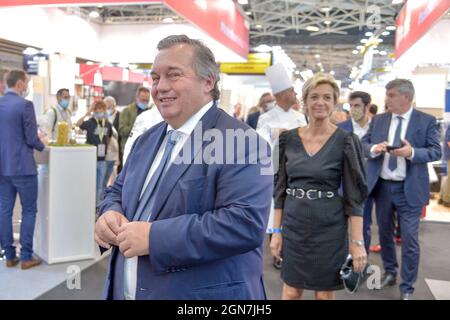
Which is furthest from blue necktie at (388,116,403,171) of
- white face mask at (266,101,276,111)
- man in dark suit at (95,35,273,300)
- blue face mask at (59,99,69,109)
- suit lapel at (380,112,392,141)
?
blue face mask at (59,99,69,109)

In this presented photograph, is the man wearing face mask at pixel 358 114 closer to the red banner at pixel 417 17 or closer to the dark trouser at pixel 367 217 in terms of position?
the dark trouser at pixel 367 217

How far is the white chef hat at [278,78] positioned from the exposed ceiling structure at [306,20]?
342cm

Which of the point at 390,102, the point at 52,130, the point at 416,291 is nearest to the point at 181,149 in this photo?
the point at 390,102

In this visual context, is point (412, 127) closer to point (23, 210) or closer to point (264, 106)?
point (264, 106)

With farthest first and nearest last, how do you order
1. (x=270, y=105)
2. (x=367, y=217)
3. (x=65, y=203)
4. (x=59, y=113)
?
(x=59, y=113), (x=270, y=105), (x=367, y=217), (x=65, y=203)

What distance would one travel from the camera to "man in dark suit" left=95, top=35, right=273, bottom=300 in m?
1.03

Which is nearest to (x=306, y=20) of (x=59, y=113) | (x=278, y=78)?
(x=59, y=113)

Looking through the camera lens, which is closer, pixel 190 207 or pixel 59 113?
pixel 190 207

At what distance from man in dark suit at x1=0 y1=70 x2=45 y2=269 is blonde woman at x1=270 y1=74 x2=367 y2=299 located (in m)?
2.23

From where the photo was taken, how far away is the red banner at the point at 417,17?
278cm

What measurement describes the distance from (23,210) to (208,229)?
2.95m

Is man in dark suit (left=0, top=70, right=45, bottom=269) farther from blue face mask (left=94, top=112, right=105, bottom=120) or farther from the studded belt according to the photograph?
the studded belt

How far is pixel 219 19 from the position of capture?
256 inches

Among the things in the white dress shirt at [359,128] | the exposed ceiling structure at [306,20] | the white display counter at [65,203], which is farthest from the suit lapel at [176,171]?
the exposed ceiling structure at [306,20]
